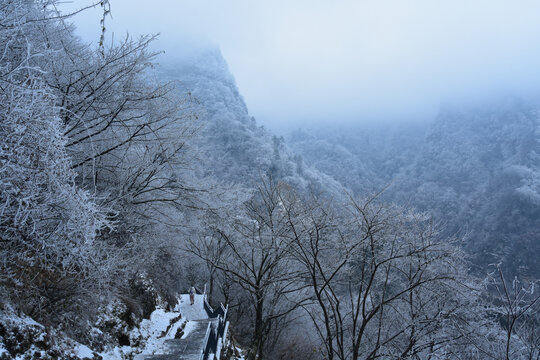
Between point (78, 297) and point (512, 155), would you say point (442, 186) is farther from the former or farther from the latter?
point (78, 297)

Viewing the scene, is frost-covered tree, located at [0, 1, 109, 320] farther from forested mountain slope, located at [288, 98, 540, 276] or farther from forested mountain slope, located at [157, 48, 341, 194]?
forested mountain slope, located at [288, 98, 540, 276]

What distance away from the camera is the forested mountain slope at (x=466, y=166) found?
46.8 m

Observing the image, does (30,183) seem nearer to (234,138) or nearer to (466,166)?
(234,138)

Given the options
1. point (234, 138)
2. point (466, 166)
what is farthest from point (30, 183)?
point (466, 166)

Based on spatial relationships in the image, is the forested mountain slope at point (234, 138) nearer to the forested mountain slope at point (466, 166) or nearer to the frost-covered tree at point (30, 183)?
the forested mountain slope at point (466, 166)

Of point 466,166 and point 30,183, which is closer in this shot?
point 30,183

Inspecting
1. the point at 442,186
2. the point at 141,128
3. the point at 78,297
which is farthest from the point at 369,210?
the point at 442,186

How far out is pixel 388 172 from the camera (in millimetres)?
79750

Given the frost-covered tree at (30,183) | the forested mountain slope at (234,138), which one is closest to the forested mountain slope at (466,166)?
the forested mountain slope at (234,138)

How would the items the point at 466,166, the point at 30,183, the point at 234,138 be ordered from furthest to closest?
the point at 466,166 < the point at 234,138 < the point at 30,183

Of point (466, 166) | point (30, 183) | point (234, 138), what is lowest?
point (30, 183)

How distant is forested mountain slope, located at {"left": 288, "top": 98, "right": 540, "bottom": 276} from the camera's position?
153ft

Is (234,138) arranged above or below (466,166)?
below

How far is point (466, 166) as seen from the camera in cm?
7112
